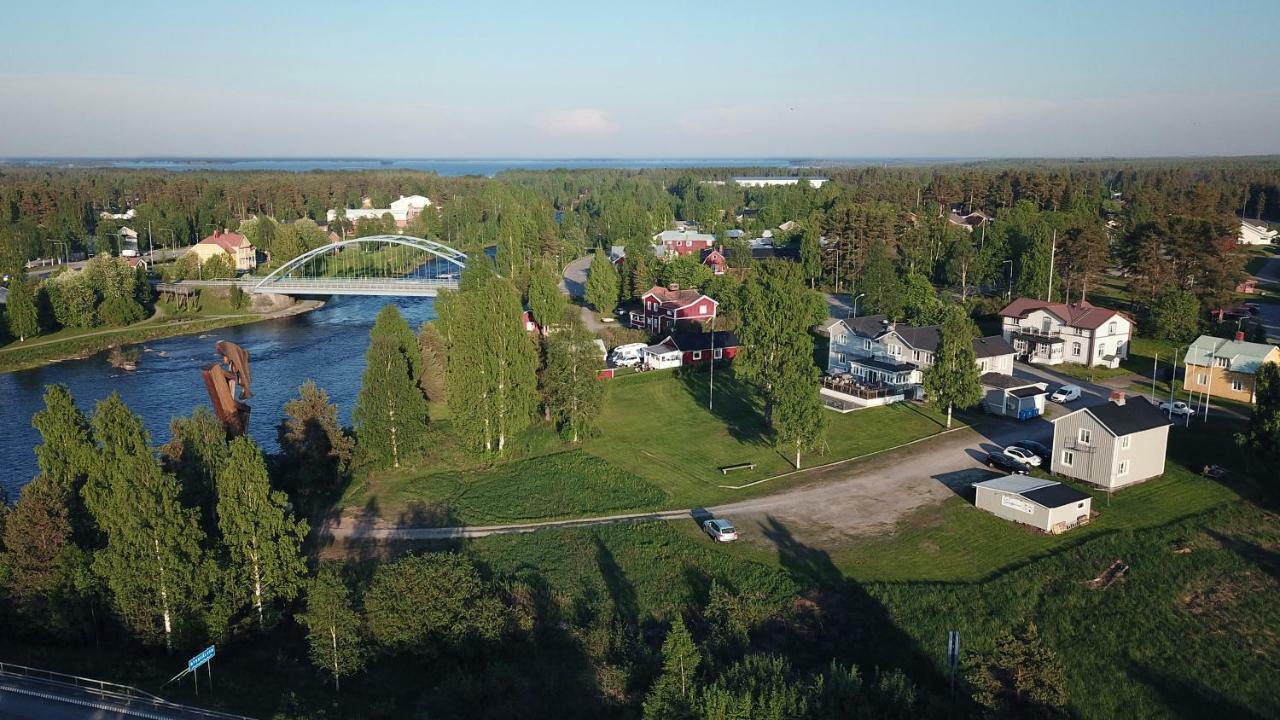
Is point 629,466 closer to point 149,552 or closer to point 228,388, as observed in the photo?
point 228,388

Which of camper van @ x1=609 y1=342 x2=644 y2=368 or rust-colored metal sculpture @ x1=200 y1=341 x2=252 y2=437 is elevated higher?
rust-colored metal sculpture @ x1=200 y1=341 x2=252 y2=437

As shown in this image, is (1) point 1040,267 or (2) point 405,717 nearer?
(2) point 405,717

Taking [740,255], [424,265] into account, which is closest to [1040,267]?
[740,255]

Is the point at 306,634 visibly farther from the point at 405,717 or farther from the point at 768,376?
the point at 768,376

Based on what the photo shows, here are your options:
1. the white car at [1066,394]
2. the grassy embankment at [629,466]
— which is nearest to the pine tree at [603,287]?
the grassy embankment at [629,466]

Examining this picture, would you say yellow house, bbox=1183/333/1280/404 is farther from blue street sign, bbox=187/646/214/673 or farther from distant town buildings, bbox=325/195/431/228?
distant town buildings, bbox=325/195/431/228

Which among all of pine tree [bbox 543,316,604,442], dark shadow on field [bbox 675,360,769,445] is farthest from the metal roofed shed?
pine tree [bbox 543,316,604,442]

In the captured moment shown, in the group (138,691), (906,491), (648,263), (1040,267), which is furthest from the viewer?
(648,263)
